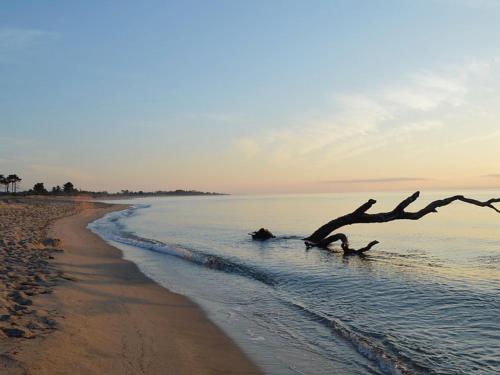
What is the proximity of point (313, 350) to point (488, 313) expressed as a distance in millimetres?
5432

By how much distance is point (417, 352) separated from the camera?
25.8 feet

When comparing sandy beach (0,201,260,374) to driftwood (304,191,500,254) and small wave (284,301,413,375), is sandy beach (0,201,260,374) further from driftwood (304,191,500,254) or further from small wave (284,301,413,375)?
driftwood (304,191,500,254)

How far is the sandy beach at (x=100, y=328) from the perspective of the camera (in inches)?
241

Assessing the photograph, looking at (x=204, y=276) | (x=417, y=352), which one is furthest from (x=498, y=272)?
(x=204, y=276)

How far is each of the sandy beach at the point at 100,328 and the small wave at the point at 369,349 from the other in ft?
7.69

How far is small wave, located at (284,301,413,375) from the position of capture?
7.12m

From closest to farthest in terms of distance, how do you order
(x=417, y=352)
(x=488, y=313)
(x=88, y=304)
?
1. (x=417, y=352)
2. (x=88, y=304)
3. (x=488, y=313)

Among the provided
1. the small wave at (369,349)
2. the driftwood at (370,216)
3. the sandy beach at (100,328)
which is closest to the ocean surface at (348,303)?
the small wave at (369,349)

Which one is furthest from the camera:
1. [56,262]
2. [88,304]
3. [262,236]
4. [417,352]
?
[262,236]

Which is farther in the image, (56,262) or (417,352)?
(56,262)

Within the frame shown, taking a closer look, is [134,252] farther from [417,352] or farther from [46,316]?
[417,352]

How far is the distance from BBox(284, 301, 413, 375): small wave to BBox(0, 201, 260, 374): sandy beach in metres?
2.35

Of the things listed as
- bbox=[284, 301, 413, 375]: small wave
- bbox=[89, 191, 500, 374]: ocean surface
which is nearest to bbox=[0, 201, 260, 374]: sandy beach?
bbox=[89, 191, 500, 374]: ocean surface

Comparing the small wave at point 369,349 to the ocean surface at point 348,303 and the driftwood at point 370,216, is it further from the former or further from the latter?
the driftwood at point 370,216
